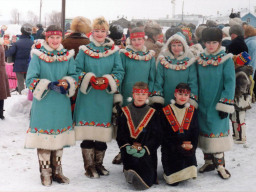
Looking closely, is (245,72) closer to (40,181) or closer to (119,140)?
(119,140)

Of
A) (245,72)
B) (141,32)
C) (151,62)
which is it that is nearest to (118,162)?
(151,62)

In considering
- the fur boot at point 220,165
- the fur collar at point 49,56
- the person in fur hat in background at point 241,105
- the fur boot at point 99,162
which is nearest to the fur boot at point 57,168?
the fur boot at point 99,162

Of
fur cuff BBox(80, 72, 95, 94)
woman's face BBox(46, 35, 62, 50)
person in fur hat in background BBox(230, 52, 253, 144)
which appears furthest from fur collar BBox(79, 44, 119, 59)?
person in fur hat in background BBox(230, 52, 253, 144)

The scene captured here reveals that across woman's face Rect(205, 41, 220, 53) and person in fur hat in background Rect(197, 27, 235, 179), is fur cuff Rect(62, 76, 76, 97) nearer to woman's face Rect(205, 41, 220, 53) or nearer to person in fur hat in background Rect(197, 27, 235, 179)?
person in fur hat in background Rect(197, 27, 235, 179)

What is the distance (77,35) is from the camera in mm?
4910

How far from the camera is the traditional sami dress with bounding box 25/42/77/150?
3693 millimetres

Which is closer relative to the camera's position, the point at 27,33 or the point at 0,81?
the point at 0,81

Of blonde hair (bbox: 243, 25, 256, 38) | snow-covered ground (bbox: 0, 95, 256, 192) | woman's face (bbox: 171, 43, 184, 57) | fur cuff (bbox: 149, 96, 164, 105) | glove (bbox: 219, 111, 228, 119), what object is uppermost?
blonde hair (bbox: 243, 25, 256, 38)

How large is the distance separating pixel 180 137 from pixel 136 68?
1.03 meters

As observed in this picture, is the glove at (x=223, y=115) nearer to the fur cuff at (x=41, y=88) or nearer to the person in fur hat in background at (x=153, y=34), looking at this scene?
the person in fur hat in background at (x=153, y=34)

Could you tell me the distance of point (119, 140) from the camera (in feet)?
13.0

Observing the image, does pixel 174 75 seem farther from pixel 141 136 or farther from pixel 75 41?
pixel 75 41

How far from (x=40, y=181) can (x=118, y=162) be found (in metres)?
1.23

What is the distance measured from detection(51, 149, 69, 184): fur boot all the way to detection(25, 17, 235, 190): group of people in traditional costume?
0.01m
